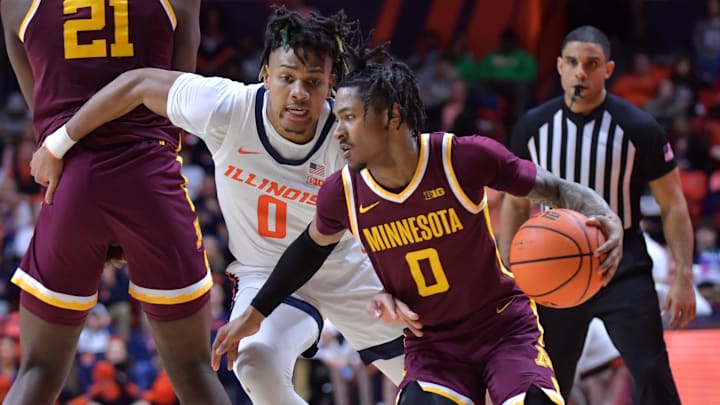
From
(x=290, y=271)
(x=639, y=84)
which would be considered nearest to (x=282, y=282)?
(x=290, y=271)

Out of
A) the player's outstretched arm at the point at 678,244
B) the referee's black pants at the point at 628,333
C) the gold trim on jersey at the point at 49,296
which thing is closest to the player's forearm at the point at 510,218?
the referee's black pants at the point at 628,333

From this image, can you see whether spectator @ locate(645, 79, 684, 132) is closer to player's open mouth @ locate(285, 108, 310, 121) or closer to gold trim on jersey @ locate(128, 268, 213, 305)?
player's open mouth @ locate(285, 108, 310, 121)

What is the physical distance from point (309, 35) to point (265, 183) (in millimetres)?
673

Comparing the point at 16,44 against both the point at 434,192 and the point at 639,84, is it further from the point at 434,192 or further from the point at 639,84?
the point at 639,84

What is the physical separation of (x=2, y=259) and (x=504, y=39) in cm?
688

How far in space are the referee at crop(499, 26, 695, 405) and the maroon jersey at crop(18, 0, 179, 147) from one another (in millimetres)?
2043

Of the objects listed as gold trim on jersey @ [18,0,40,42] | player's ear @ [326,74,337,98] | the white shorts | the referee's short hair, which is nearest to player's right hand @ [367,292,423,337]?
the white shorts

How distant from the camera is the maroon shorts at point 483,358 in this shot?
4.04 metres

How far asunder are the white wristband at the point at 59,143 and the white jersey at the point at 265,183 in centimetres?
42

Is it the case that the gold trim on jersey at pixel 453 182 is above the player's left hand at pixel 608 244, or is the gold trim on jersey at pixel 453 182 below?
above

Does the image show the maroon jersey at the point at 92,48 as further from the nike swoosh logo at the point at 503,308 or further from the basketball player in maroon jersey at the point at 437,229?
the nike swoosh logo at the point at 503,308

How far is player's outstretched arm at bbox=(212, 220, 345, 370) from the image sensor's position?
4.29 meters

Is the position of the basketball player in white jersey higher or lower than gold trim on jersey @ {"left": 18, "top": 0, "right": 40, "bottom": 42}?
lower

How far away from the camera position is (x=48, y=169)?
4340 mm
